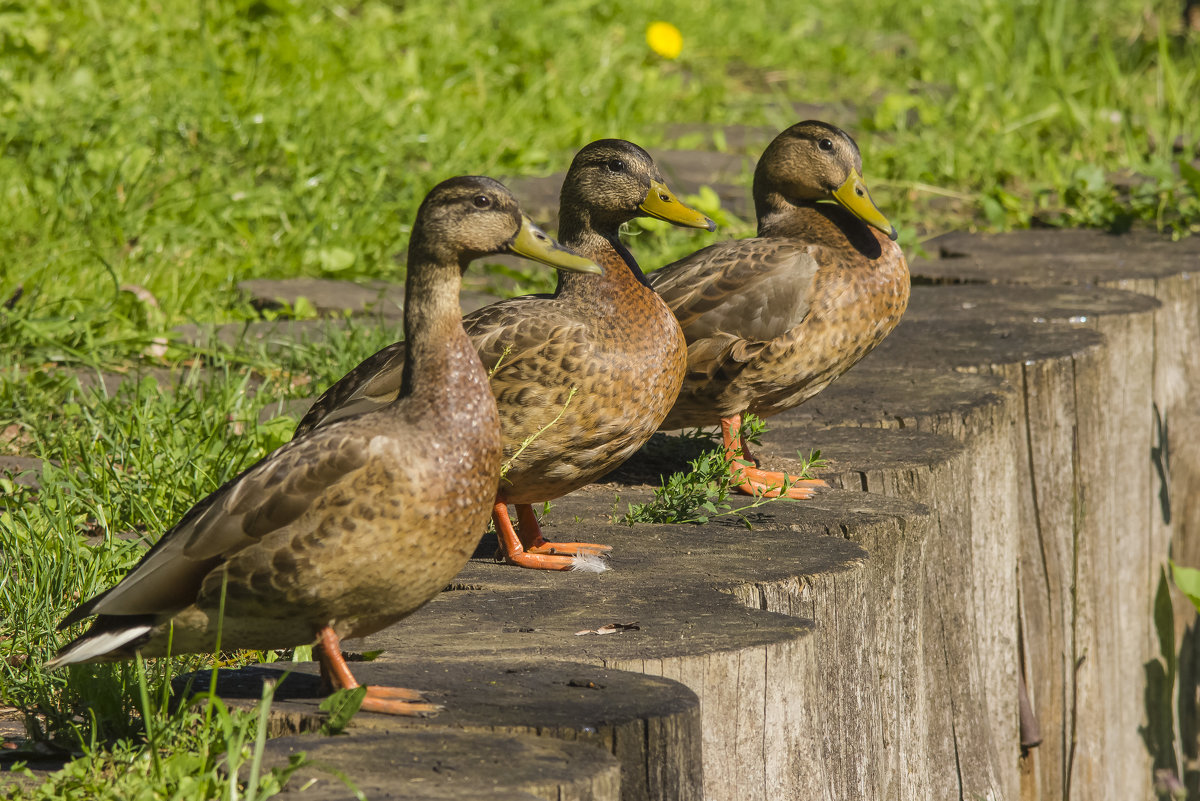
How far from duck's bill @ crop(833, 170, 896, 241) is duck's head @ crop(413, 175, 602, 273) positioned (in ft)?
5.90

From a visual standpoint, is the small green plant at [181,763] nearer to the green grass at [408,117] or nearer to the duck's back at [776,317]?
the duck's back at [776,317]

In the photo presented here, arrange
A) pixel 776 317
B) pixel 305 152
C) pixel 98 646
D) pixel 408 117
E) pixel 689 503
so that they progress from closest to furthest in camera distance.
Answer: pixel 98 646, pixel 689 503, pixel 776 317, pixel 305 152, pixel 408 117

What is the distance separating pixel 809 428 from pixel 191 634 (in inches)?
87.5

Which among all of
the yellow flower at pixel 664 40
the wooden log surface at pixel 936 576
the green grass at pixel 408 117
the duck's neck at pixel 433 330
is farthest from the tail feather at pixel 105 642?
the yellow flower at pixel 664 40

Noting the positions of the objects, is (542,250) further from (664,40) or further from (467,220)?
(664,40)

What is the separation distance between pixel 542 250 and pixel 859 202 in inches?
71.7

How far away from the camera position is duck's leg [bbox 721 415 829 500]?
3514mm

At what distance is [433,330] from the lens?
2451mm

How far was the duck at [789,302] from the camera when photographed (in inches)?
153

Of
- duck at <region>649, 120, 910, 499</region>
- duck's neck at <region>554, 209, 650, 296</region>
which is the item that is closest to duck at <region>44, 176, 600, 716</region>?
duck's neck at <region>554, 209, 650, 296</region>

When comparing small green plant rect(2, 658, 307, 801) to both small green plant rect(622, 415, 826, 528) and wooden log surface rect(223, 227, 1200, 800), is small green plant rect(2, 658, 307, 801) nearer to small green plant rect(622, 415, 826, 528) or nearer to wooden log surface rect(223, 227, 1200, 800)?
wooden log surface rect(223, 227, 1200, 800)

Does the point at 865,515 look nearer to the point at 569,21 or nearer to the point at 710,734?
the point at 710,734

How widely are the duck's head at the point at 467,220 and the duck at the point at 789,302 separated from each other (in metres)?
1.29

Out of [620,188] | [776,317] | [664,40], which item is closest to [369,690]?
[620,188]
